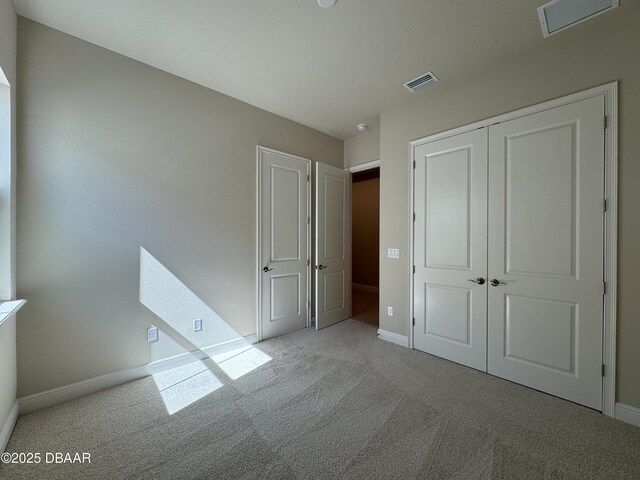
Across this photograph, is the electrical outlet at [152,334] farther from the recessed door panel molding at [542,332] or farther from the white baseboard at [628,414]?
the white baseboard at [628,414]

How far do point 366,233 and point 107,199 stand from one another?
17.4ft

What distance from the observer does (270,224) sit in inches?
132

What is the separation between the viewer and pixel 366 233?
6609 mm

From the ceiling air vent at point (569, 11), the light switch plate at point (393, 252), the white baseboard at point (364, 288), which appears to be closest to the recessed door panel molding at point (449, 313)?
the light switch plate at point (393, 252)

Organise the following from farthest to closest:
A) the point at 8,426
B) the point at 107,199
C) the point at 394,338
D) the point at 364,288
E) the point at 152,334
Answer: the point at 364,288 → the point at 394,338 → the point at 152,334 → the point at 107,199 → the point at 8,426

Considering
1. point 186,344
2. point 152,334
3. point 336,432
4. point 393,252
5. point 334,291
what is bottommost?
point 336,432

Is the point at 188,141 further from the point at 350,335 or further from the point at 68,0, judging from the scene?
the point at 350,335

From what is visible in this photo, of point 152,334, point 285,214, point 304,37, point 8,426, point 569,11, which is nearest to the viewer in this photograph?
point 8,426

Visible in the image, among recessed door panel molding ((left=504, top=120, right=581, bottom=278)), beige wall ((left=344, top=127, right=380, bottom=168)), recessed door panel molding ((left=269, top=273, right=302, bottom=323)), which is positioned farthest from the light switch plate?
beige wall ((left=344, top=127, right=380, bottom=168))

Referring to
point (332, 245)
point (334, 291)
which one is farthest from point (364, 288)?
point (332, 245)

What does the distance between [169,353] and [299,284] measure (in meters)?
1.70

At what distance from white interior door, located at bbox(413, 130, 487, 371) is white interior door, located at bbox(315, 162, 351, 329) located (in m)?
1.29

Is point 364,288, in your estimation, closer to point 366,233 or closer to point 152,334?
point 366,233

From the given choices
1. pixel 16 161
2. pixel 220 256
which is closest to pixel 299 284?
pixel 220 256
